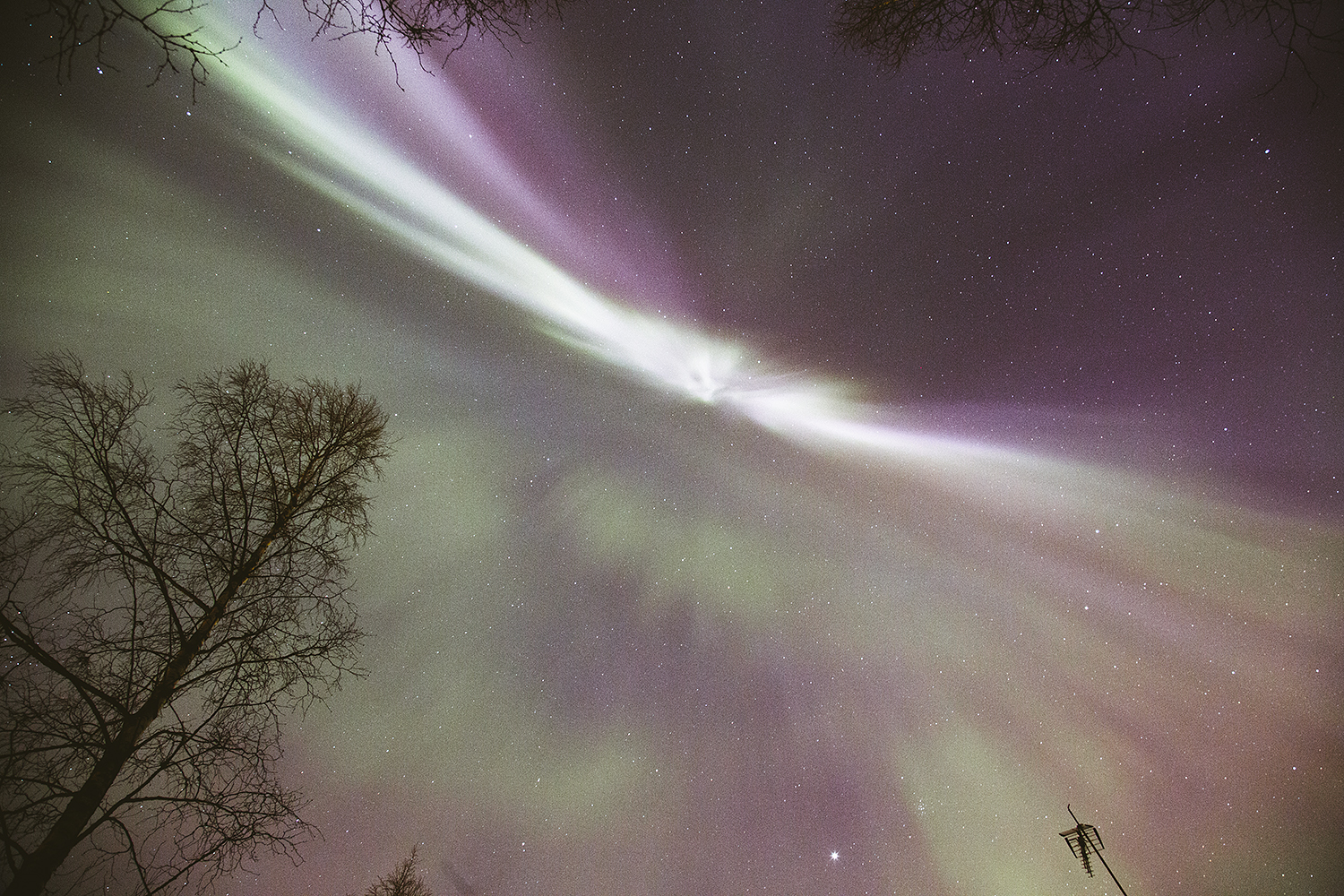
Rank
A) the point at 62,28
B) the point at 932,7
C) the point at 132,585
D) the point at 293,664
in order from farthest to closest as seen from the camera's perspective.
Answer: the point at 293,664 < the point at 132,585 < the point at 932,7 < the point at 62,28

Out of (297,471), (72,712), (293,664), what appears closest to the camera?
(72,712)

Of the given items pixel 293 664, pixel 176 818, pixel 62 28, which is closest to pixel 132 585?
pixel 293 664

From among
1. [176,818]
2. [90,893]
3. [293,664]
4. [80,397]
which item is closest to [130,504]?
[80,397]

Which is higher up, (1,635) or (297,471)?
(297,471)

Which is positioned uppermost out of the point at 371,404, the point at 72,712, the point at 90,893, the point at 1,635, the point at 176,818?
the point at 371,404

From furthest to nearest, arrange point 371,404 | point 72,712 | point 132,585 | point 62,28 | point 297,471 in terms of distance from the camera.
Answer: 1. point 371,404
2. point 297,471
3. point 132,585
4. point 72,712
5. point 62,28

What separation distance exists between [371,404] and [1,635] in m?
A: 2.66

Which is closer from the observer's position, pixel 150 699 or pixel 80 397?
pixel 150 699

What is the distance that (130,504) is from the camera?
12.1 feet

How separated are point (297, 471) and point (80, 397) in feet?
4.39

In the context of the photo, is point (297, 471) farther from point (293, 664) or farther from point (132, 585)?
point (293, 664)

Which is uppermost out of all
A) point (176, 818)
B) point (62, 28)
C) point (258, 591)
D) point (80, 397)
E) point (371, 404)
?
point (371, 404)

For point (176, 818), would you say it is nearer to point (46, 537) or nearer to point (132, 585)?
point (132, 585)

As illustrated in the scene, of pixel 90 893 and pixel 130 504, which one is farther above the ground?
pixel 130 504
